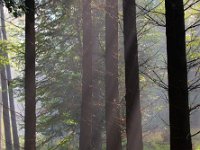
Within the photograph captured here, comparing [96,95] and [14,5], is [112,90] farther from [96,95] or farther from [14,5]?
[96,95]

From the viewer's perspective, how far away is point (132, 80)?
24.4 ft

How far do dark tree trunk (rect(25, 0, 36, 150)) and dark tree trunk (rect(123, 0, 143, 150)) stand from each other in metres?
2.90

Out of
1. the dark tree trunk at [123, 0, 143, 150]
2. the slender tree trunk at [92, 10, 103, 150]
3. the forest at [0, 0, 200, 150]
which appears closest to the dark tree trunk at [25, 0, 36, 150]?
the forest at [0, 0, 200, 150]

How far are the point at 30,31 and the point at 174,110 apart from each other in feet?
18.7

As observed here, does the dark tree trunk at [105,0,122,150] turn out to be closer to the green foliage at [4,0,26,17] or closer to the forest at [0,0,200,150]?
the forest at [0,0,200,150]

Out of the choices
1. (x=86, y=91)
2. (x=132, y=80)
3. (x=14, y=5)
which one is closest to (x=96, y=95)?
(x=86, y=91)

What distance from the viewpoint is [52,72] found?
61.3 feet

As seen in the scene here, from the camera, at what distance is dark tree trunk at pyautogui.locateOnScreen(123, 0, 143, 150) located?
7383 millimetres

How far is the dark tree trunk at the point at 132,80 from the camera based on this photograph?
7383 millimetres

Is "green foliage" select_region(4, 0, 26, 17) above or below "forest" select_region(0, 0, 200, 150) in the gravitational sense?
above

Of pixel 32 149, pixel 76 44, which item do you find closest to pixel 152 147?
pixel 76 44

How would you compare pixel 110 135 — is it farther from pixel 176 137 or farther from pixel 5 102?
pixel 5 102

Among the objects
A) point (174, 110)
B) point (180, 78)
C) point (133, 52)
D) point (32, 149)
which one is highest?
point (133, 52)

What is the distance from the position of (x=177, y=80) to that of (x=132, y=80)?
2565 mm
